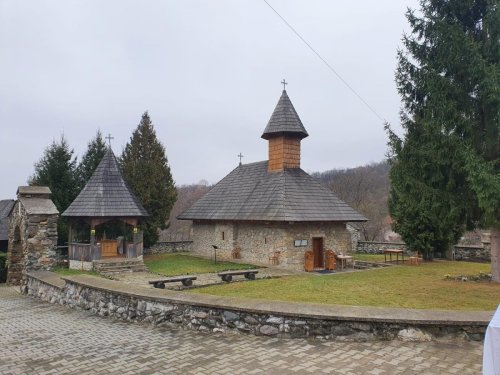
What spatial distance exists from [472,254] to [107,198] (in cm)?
1934

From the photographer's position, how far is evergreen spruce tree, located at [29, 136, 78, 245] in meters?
21.4

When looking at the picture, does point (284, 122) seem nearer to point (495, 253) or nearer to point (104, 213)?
point (104, 213)

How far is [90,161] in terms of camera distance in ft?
77.0

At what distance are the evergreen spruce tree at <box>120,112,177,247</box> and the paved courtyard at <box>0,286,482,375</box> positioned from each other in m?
16.8

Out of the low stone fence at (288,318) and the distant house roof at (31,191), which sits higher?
the distant house roof at (31,191)

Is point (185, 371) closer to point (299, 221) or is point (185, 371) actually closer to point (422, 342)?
point (422, 342)

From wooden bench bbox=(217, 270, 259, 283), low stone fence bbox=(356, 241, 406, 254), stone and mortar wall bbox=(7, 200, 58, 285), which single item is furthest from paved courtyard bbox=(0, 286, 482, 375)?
low stone fence bbox=(356, 241, 406, 254)

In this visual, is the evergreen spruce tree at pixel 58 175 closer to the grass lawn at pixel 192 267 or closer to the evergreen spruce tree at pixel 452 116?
the grass lawn at pixel 192 267

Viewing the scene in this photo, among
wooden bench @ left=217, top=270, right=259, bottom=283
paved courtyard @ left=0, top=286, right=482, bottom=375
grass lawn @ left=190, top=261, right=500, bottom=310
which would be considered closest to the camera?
paved courtyard @ left=0, top=286, right=482, bottom=375

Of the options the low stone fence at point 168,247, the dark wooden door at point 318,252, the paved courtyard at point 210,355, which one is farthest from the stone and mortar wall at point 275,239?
the paved courtyard at point 210,355

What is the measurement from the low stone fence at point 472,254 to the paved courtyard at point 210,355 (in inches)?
681

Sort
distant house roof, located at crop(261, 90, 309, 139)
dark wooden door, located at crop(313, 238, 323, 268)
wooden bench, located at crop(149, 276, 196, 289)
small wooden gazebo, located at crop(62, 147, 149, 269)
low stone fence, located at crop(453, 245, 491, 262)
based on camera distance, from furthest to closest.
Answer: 1. low stone fence, located at crop(453, 245, 491, 262)
2. distant house roof, located at crop(261, 90, 309, 139)
3. dark wooden door, located at crop(313, 238, 323, 268)
4. small wooden gazebo, located at crop(62, 147, 149, 269)
5. wooden bench, located at crop(149, 276, 196, 289)

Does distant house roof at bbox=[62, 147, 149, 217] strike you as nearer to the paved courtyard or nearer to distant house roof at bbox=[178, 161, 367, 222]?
distant house roof at bbox=[178, 161, 367, 222]

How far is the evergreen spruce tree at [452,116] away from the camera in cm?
1010
